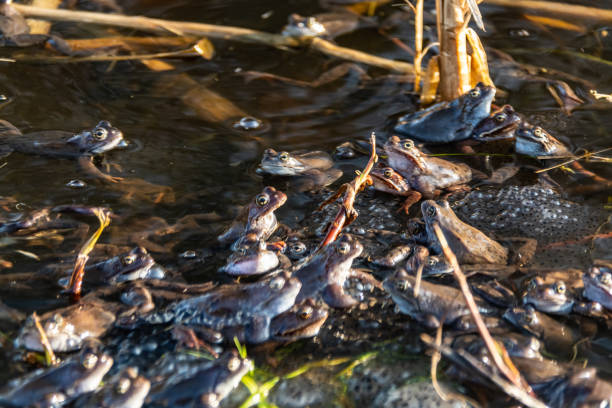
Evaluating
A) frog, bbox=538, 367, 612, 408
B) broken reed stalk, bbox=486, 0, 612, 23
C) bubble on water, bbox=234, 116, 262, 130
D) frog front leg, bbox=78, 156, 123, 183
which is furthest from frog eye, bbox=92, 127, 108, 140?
broken reed stalk, bbox=486, 0, 612, 23

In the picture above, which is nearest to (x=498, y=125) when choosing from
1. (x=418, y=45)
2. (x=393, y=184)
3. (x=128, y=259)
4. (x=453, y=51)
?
(x=453, y=51)

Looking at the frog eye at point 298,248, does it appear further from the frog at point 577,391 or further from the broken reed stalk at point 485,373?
the frog at point 577,391

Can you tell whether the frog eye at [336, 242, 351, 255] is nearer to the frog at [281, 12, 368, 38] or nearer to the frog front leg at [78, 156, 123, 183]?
the frog front leg at [78, 156, 123, 183]

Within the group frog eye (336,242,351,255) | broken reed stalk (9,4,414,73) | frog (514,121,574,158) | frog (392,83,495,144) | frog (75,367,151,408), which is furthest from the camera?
broken reed stalk (9,4,414,73)

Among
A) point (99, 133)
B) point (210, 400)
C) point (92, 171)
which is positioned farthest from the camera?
point (99, 133)

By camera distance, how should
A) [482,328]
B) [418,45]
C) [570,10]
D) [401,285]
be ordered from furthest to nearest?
1. [570,10]
2. [418,45]
3. [401,285]
4. [482,328]

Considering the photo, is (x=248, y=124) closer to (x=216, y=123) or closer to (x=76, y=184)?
(x=216, y=123)

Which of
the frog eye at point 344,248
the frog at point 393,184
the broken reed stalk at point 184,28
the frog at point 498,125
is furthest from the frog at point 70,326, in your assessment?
the broken reed stalk at point 184,28

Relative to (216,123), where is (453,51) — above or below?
above
